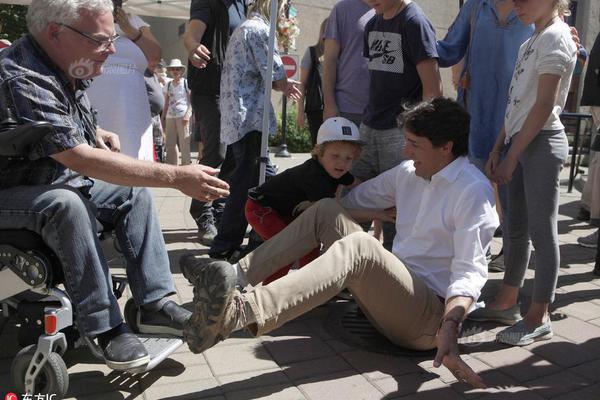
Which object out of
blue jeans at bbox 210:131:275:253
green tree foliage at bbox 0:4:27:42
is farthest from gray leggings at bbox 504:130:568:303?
green tree foliage at bbox 0:4:27:42

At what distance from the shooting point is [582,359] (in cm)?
279

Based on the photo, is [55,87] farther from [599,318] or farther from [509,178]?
[599,318]

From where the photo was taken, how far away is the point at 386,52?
3.44m

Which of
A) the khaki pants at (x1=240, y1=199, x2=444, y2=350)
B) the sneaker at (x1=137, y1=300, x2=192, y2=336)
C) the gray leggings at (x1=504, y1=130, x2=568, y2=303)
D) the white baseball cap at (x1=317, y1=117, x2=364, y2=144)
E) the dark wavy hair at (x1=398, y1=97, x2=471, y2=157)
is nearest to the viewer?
the khaki pants at (x1=240, y1=199, x2=444, y2=350)

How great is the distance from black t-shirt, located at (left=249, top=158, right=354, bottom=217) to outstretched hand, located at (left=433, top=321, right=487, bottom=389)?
4.27ft

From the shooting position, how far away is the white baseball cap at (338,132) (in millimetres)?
3293

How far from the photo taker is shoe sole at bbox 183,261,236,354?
6.79ft

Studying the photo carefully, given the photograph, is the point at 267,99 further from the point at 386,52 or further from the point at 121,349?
the point at 121,349

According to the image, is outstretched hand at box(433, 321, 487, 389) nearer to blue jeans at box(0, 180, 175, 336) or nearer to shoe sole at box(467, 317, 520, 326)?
shoe sole at box(467, 317, 520, 326)

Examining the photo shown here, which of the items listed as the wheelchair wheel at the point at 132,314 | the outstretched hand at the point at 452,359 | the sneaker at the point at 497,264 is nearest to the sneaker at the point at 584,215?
the sneaker at the point at 497,264

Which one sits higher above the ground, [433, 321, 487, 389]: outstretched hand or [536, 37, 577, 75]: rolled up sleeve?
[536, 37, 577, 75]: rolled up sleeve

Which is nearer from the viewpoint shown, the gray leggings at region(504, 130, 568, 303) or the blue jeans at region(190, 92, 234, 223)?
the gray leggings at region(504, 130, 568, 303)

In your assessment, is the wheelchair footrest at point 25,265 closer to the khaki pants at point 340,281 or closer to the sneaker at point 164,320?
the sneaker at point 164,320

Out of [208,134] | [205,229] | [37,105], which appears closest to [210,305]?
[37,105]
